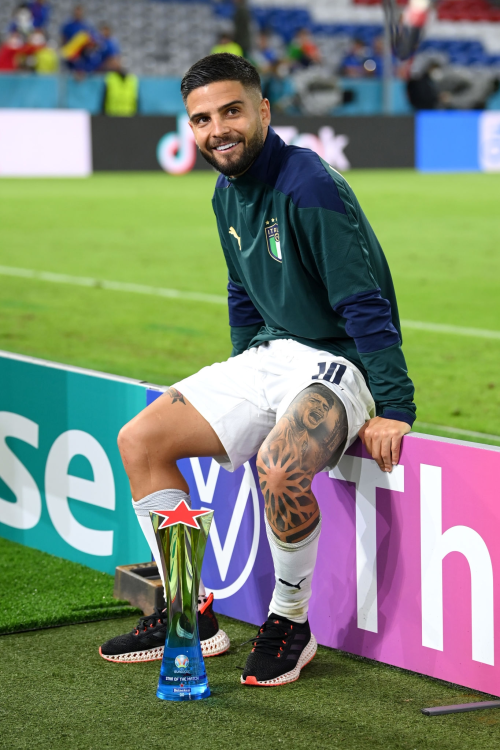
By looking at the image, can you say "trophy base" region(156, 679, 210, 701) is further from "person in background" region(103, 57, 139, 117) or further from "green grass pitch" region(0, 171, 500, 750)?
"person in background" region(103, 57, 139, 117)

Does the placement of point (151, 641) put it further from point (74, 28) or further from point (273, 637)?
point (74, 28)

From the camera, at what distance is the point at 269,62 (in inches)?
1064

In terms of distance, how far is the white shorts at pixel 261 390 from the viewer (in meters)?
3.21

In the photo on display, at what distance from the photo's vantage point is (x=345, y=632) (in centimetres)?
329

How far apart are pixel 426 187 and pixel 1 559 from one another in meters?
16.6

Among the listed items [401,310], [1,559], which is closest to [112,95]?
[401,310]

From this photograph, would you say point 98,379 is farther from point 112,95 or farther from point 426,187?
point 112,95

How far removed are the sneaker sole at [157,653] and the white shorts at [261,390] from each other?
507 millimetres

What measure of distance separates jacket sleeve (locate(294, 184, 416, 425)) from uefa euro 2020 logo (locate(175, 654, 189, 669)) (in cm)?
85

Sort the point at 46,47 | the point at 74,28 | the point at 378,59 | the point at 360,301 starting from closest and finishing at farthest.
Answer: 1. the point at 360,301
2. the point at 46,47
3. the point at 74,28
4. the point at 378,59

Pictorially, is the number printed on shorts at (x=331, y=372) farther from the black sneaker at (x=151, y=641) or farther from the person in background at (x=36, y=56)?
the person in background at (x=36, y=56)

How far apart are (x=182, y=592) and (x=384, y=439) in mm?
689

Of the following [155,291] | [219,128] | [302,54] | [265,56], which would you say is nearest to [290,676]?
[219,128]

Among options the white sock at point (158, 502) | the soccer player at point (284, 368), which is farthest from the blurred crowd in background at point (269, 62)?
the white sock at point (158, 502)
